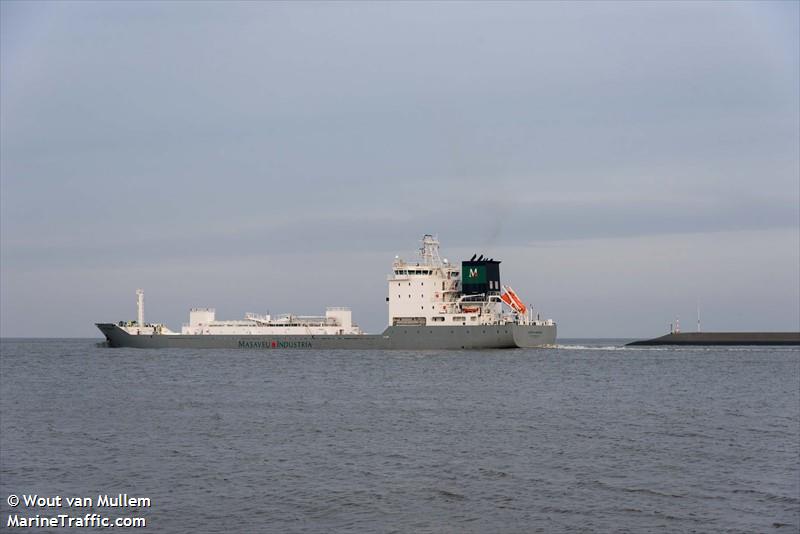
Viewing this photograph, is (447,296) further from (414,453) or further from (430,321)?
(414,453)

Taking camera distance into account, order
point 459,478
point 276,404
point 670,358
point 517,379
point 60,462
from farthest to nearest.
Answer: point 670,358, point 517,379, point 276,404, point 60,462, point 459,478

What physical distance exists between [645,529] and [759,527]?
227 centimetres

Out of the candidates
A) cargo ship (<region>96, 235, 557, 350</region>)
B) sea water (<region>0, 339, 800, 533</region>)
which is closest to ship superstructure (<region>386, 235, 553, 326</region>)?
cargo ship (<region>96, 235, 557, 350</region>)

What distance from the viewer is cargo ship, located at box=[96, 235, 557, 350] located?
219ft

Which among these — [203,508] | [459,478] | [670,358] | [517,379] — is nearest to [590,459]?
[459,478]

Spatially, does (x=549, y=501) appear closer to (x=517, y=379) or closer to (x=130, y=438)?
(x=130, y=438)

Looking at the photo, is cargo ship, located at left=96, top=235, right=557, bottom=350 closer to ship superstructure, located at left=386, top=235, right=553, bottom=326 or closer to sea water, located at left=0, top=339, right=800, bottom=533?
ship superstructure, located at left=386, top=235, right=553, bottom=326

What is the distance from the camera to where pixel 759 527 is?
15867 mm

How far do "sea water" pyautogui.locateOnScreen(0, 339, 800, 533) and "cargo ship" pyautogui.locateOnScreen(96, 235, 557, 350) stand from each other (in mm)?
21007

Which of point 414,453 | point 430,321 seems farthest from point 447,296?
point 414,453

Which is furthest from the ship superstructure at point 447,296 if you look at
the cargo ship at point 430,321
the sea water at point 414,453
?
the sea water at point 414,453

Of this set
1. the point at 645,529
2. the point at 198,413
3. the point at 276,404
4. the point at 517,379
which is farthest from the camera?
the point at 517,379

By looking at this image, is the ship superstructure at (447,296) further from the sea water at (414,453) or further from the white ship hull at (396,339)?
the sea water at (414,453)

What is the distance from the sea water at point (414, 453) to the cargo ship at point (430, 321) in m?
21.0
